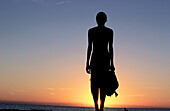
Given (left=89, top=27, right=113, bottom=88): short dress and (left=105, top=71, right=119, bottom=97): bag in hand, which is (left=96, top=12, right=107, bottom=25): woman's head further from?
(left=105, top=71, right=119, bottom=97): bag in hand

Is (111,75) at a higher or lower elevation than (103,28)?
lower

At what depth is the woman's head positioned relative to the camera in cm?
648

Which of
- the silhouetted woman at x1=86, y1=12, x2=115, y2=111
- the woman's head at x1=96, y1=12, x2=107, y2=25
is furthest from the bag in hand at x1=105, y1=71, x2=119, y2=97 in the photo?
the woman's head at x1=96, y1=12, x2=107, y2=25

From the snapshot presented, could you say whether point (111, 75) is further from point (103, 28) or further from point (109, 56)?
point (103, 28)

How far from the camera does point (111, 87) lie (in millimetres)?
6391

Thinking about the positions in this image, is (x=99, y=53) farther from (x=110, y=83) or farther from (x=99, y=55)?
(x=110, y=83)

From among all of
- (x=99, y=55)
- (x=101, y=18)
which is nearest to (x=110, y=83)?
(x=99, y=55)

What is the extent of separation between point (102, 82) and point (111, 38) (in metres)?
1.14

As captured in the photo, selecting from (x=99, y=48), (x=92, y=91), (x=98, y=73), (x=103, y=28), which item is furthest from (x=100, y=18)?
(x=92, y=91)

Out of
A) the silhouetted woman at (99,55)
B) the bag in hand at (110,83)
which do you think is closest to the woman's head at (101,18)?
the silhouetted woman at (99,55)

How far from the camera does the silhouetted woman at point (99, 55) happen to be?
6355 mm

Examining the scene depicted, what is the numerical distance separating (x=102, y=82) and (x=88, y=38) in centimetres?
120

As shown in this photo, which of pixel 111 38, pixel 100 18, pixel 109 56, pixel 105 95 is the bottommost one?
pixel 105 95

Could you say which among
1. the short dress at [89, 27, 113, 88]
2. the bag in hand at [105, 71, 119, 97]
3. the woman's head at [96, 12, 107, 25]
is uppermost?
the woman's head at [96, 12, 107, 25]
